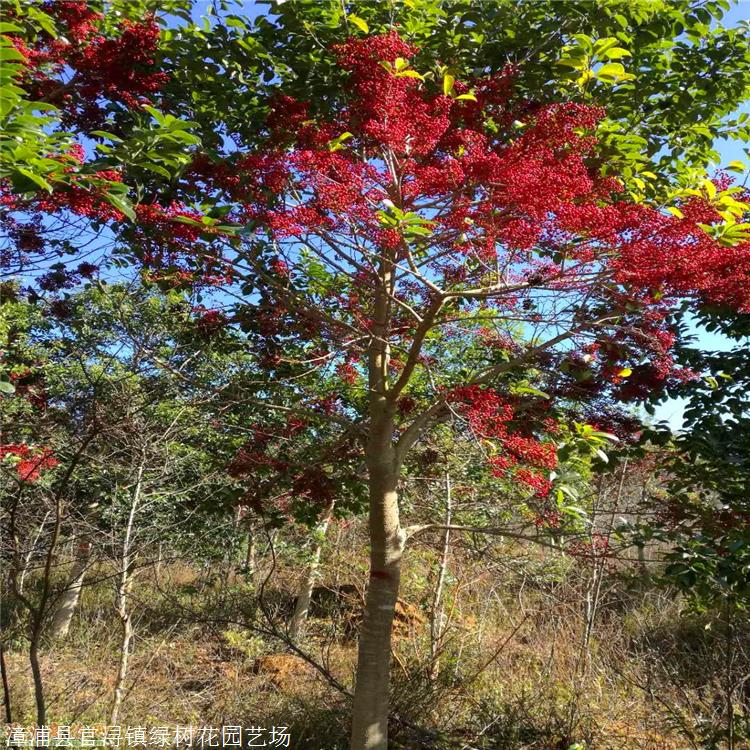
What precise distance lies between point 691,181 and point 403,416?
193cm

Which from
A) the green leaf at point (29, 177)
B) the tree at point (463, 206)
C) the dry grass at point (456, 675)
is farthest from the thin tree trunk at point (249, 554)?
the green leaf at point (29, 177)

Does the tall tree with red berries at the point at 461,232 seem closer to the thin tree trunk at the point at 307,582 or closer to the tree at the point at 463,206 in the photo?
the tree at the point at 463,206

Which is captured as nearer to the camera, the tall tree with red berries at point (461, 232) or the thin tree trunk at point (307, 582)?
the tall tree with red berries at point (461, 232)

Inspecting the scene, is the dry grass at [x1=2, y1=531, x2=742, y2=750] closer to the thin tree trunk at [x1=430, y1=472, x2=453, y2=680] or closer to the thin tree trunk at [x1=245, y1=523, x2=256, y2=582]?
the thin tree trunk at [x1=430, y1=472, x2=453, y2=680]

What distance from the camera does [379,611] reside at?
7.78ft

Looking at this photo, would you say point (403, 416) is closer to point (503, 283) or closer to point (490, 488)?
point (503, 283)

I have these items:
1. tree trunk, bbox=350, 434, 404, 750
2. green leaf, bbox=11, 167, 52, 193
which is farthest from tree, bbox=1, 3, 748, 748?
→ green leaf, bbox=11, 167, 52, 193

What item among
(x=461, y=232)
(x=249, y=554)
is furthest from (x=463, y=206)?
(x=249, y=554)

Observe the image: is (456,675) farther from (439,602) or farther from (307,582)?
(307,582)

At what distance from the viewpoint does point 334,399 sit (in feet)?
11.5

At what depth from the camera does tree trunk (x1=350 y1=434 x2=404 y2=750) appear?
2.32 m

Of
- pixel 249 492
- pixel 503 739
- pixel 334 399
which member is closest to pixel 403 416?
pixel 334 399

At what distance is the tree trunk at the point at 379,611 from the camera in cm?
232

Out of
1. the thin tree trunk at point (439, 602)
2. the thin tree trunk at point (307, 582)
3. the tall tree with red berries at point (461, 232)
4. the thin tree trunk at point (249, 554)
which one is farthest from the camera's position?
the thin tree trunk at point (249, 554)
